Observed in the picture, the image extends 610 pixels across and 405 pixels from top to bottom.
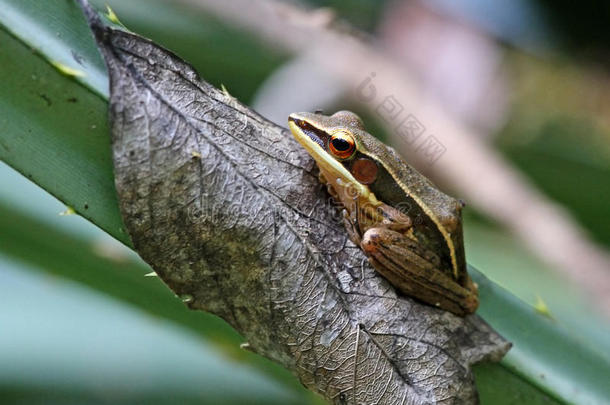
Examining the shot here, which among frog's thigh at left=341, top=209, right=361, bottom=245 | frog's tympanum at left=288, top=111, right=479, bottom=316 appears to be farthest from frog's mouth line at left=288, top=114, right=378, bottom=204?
frog's thigh at left=341, top=209, right=361, bottom=245

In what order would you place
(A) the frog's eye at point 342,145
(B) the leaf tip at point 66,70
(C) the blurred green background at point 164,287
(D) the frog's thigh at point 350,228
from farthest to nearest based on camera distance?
(C) the blurred green background at point 164,287
(A) the frog's eye at point 342,145
(D) the frog's thigh at point 350,228
(B) the leaf tip at point 66,70

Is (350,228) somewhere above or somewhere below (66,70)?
above

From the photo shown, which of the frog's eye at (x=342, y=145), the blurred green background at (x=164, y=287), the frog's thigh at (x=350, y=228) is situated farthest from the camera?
the blurred green background at (x=164, y=287)

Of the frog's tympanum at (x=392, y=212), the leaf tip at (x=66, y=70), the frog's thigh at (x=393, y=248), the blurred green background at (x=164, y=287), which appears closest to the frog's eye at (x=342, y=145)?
the frog's tympanum at (x=392, y=212)

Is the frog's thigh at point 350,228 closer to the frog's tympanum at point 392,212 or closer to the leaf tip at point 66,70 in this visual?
the frog's tympanum at point 392,212

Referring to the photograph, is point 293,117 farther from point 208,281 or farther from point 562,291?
point 562,291

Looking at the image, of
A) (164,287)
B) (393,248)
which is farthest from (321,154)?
(164,287)

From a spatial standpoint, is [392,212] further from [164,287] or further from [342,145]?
[164,287]

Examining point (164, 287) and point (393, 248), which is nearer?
point (393, 248)
